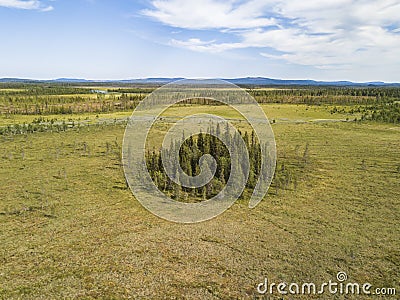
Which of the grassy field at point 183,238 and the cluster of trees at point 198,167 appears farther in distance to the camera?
the cluster of trees at point 198,167

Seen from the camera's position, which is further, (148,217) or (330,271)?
(148,217)

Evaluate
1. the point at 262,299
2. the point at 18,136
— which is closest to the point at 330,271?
the point at 262,299

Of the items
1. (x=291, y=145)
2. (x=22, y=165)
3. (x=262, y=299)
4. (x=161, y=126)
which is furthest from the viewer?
(x=161, y=126)

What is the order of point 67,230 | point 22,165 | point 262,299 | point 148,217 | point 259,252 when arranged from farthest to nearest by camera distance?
point 22,165 < point 148,217 < point 67,230 < point 259,252 < point 262,299

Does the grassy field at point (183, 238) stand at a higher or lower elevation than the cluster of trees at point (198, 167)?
lower

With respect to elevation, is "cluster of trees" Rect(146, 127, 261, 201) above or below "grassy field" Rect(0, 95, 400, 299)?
above

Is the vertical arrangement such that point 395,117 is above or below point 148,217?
above

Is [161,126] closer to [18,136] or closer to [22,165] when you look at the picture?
[18,136]

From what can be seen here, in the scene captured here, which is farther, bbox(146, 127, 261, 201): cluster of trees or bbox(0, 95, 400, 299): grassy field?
bbox(146, 127, 261, 201): cluster of trees
